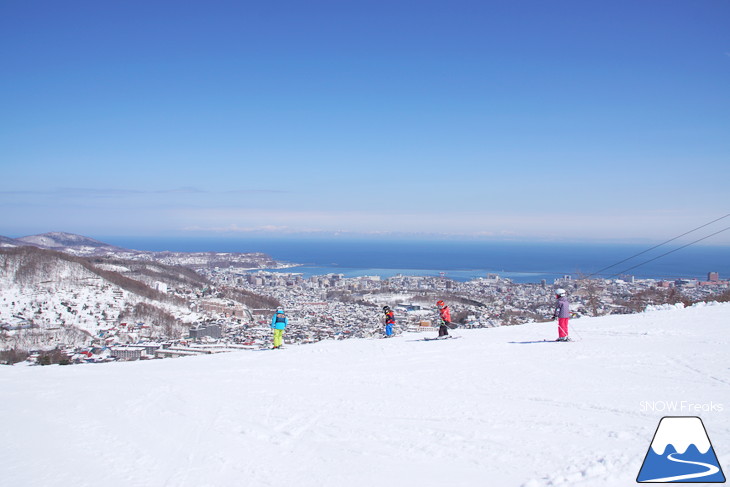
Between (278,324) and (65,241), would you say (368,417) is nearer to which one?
(278,324)

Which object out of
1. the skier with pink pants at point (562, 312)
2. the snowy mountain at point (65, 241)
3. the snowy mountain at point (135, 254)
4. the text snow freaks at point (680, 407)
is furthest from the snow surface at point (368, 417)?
the snowy mountain at point (65, 241)

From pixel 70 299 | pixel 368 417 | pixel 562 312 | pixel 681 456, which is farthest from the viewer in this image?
pixel 70 299

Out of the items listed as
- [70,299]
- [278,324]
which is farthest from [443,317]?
[70,299]

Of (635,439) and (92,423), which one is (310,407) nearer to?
(92,423)

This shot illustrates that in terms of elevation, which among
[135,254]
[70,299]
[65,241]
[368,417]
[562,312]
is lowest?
[70,299]

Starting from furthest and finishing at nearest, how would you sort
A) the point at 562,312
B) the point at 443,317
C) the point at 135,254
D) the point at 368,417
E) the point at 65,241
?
1. the point at 65,241
2. the point at 135,254
3. the point at 443,317
4. the point at 562,312
5. the point at 368,417

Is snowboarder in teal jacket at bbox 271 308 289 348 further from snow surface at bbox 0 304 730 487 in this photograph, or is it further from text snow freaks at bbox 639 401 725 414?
text snow freaks at bbox 639 401 725 414

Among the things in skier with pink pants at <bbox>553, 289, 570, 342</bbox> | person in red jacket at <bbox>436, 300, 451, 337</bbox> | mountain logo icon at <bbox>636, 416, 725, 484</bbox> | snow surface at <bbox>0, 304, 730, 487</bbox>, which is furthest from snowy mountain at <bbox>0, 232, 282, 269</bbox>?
mountain logo icon at <bbox>636, 416, 725, 484</bbox>
